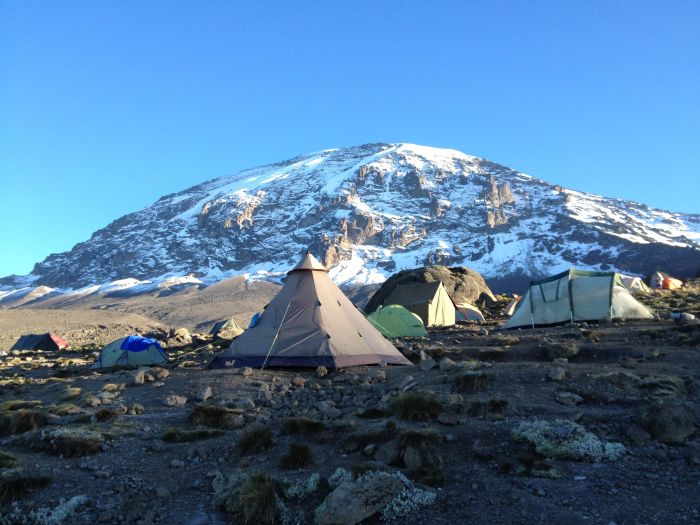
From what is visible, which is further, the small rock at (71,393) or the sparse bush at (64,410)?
the small rock at (71,393)

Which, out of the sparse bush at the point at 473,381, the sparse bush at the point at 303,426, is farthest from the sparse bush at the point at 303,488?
the sparse bush at the point at 473,381

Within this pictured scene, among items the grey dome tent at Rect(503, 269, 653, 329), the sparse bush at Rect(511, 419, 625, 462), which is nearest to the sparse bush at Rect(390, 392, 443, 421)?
the sparse bush at Rect(511, 419, 625, 462)

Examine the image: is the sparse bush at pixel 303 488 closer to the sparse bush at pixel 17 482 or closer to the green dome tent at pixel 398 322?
the sparse bush at pixel 17 482

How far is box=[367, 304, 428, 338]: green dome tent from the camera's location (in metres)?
22.1

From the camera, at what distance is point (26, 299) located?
607ft

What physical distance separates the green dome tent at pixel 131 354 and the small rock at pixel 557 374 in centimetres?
1606

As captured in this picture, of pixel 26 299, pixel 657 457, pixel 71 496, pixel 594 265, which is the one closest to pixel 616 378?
pixel 657 457

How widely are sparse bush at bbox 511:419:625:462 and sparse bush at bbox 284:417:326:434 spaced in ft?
8.40

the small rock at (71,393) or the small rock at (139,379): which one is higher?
the small rock at (139,379)

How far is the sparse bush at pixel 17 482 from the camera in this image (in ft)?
18.7

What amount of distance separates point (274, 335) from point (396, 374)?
141 inches

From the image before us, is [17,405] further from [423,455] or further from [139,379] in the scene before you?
[423,455]

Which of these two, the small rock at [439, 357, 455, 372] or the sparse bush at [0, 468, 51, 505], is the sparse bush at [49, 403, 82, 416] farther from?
the small rock at [439, 357, 455, 372]

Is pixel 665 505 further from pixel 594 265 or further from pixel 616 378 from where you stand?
pixel 594 265
